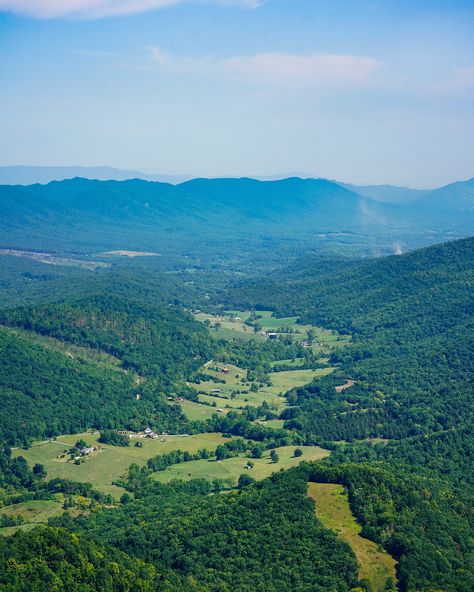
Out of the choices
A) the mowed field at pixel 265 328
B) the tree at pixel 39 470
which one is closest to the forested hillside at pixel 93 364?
the tree at pixel 39 470

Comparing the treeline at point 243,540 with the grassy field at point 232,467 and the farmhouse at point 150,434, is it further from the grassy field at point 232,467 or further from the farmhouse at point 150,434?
the farmhouse at point 150,434

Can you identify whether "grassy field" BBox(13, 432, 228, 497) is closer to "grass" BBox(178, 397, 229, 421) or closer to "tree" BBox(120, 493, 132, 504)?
"tree" BBox(120, 493, 132, 504)

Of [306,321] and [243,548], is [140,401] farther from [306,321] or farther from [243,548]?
[306,321]

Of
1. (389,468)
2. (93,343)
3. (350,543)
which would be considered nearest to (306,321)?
(93,343)

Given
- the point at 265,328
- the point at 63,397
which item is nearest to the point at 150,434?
the point at 63,397

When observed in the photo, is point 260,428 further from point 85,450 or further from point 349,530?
point 349,530

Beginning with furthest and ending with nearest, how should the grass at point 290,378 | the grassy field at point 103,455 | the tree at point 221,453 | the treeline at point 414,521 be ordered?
1. the grass at point 290,378
2. the tree at point 221,453
3. the grassy field at point 103,455
4. the treeline at point 414,521
